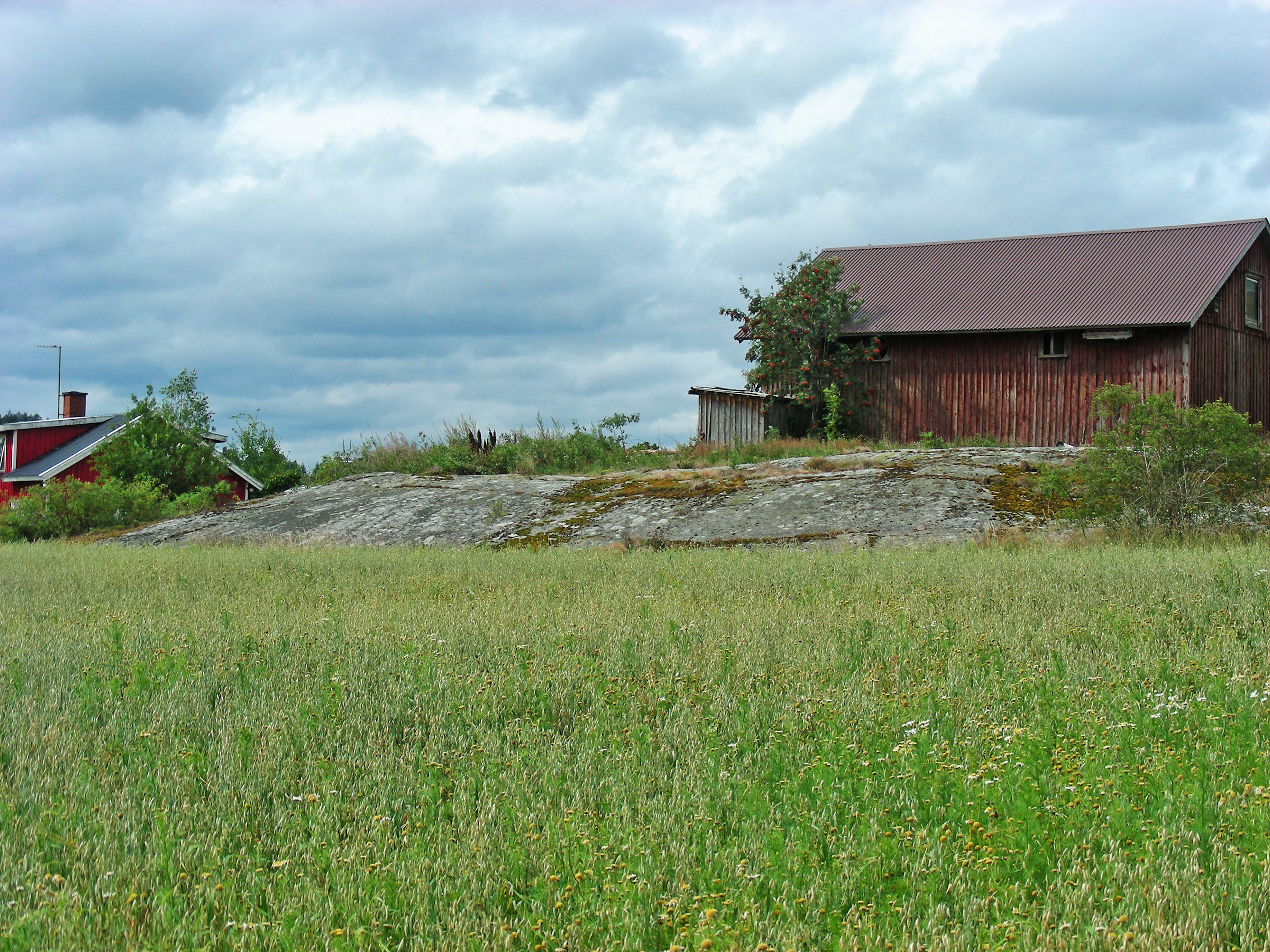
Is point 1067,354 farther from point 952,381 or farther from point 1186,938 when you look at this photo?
point 1186,938

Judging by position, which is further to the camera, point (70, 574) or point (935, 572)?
point (70, 574)

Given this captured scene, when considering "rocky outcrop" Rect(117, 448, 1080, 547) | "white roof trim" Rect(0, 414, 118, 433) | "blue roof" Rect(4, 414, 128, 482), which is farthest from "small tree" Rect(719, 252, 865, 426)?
"white roof trim" Rect(0, 414, 118, 433)

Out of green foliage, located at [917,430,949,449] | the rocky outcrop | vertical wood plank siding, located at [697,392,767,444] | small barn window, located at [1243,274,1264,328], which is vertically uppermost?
small barn window, located at [1243,274,1264,328]

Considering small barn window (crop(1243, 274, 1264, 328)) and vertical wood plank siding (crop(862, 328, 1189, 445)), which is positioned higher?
small barn window (crop(1243, 274, 1264, 328))

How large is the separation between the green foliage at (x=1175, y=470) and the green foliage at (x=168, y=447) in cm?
2742

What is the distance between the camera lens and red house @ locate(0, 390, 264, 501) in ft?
136

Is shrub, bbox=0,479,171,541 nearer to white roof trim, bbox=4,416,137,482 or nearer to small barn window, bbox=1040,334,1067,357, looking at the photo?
white roof trim, bbox=4,416,137,482

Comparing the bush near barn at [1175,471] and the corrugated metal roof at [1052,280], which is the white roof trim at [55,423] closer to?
the corrugated metal roof at [1052,280]

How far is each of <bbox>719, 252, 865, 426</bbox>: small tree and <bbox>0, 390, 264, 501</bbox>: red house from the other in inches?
844

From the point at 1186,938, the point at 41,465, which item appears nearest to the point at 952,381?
the point at 1186,938

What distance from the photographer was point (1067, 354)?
90.1 feet

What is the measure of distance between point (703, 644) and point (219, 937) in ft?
14.0

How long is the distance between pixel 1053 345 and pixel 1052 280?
254 cm

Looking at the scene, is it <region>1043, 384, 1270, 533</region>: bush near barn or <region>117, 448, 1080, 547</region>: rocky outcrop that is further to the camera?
<region>117, 448, 1080, 547</region>: rocky outcrop
